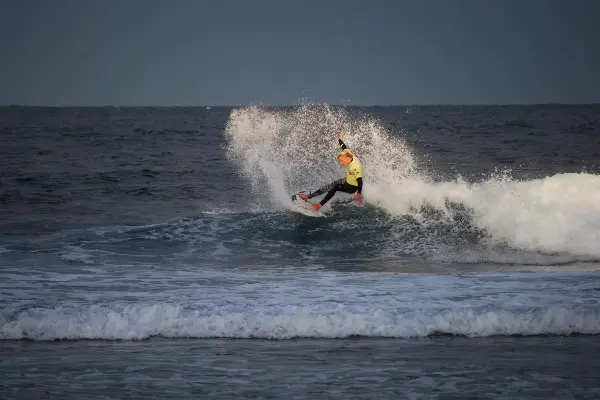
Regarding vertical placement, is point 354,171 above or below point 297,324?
above

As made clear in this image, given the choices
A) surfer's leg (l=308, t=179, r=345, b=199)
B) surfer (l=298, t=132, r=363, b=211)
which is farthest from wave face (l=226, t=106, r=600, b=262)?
surfer (l=298, t=132, r=363, b=211)

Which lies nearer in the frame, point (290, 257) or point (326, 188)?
point (290, 257)

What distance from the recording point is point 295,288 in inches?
530

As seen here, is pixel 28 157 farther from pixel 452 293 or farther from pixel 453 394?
pixel 453 394

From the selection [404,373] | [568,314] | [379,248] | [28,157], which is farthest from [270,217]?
[28,157]

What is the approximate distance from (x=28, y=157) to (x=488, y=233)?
27918 millimetres

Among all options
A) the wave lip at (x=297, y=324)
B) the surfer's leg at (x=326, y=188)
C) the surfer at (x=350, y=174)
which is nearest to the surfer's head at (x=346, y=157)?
the surfer at (x=350, y=174)

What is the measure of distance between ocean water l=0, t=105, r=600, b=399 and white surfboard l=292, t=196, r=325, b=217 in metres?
0.20

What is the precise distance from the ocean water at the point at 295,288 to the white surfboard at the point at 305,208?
20 centimetres

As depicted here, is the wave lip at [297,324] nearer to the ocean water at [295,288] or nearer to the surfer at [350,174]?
the ocean water at [295,288]

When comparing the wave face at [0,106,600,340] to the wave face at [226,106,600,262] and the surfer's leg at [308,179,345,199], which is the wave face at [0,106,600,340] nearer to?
the wave face at [226,106,600,262]

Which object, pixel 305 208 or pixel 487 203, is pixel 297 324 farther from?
pixel 487 203

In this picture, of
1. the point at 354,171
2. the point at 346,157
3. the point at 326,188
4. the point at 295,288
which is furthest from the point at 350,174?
the point at 295,288

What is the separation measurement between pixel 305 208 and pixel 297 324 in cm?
963
